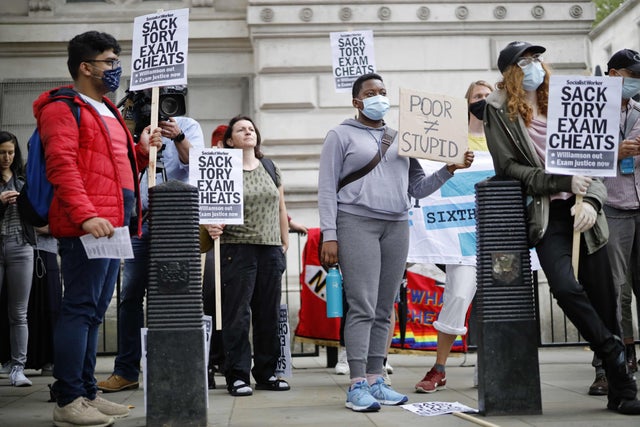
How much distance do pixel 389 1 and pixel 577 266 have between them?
8.21 meters

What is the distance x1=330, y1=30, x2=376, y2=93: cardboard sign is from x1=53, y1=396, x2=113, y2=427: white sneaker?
17.2 feet

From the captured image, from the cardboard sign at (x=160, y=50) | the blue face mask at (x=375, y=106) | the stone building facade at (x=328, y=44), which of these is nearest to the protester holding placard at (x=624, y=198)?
the blue face mask at (x=375, y=106)

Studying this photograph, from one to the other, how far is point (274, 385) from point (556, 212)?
2.74 metres

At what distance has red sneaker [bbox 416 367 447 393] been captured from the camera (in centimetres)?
674

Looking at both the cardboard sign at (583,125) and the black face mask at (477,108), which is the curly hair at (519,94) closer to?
the cardboard sign at (583,125)

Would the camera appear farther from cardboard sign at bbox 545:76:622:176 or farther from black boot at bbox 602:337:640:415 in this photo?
black boot at bbox 602:337:640:415

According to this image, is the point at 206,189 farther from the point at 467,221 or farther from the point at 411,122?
the point at 467,221

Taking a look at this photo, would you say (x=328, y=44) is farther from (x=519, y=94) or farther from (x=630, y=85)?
(x=519, y=94)

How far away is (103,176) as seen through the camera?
5387 mm

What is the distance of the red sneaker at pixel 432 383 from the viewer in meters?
6.74

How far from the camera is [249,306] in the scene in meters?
7.24

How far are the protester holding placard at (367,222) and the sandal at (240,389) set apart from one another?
1.04 meters

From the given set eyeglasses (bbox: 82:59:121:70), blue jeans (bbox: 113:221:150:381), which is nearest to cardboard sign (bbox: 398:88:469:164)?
eyeglasses (bbox: 82:59:121:70)

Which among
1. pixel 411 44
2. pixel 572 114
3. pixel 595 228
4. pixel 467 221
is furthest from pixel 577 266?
pixel 411 44
